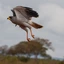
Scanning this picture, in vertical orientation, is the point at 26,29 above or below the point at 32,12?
below

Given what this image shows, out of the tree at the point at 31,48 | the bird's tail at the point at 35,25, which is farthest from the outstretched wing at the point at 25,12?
the tree at the point at 31,48

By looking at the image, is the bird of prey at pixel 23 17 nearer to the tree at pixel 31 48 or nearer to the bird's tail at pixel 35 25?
the bird's tail at pixel 35 25

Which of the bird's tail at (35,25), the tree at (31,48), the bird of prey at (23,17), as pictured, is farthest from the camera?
the tree at (31,48)

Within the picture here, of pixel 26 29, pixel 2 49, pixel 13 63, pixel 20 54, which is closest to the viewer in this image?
pixel 26 29

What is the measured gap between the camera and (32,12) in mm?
6418

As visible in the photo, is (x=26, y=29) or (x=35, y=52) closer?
(x=26, y=29)

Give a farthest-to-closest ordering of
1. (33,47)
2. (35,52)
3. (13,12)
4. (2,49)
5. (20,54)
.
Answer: (2,49)
(20,54)
(35,52)
(33,47)
(13,12)

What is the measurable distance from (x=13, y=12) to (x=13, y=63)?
2489 cm

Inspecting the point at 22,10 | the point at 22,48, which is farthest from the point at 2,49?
the point at 22,10

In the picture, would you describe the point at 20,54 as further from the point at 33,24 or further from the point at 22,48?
the point at 33,24

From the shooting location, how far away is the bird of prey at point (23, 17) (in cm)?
608

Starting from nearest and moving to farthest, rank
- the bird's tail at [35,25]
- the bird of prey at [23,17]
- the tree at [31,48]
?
the bird of prey at [23,17]
the bird's tail at [35,25]
the tree at [31,48]

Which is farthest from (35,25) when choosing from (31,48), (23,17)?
(31,48)

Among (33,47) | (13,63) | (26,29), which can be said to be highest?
(33,47)
